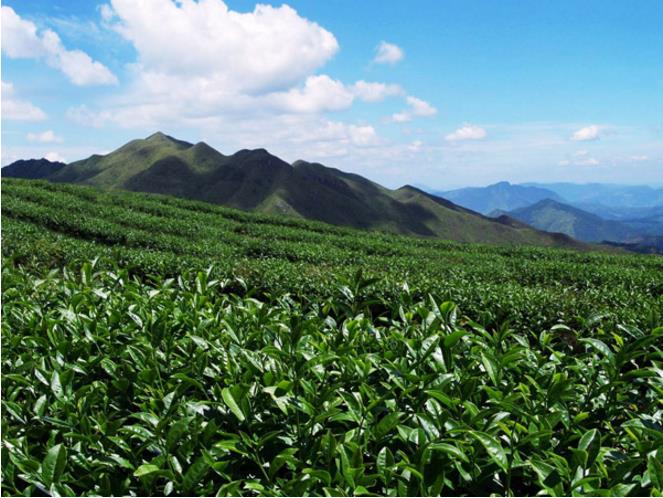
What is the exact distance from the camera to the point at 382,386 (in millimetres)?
2170

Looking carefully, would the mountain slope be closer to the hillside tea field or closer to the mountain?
the mountain

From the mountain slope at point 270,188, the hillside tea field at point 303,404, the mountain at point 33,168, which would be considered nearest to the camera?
the hillside tea field at point 303,404

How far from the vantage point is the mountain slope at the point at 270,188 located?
124750mm

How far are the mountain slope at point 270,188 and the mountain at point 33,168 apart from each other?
14.1 ft

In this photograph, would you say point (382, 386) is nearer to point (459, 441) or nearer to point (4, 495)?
point (459, 441)

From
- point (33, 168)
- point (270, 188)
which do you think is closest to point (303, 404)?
point (270, 188)

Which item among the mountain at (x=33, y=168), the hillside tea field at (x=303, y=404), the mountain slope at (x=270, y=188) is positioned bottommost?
the hillside tea field at (x=303, y=404)

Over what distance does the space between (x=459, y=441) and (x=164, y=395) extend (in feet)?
4.09

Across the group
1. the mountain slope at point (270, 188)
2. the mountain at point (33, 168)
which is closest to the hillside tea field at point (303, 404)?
the mountain slope at point (270, 188)

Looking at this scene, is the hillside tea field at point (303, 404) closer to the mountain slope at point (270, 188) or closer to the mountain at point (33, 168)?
the mountain slope at point (270, 188)

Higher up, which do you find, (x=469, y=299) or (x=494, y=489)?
(x=494, y=489)

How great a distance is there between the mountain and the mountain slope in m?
4.30

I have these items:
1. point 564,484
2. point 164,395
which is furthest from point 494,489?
point 164,395

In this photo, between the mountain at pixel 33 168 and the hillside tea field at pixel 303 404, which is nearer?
the hillside tea field at pixel 303 404
